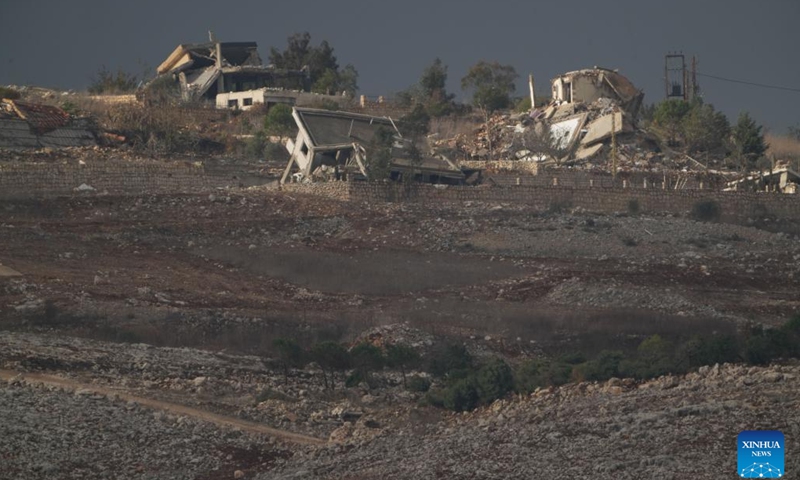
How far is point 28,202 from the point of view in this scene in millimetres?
36219

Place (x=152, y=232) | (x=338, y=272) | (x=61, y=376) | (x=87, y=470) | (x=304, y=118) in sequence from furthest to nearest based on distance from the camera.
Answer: (x=304, y=118) → (x=152, y=232) → (x=338, y=272) → (x=61, y=376) → (x=87, y=470)

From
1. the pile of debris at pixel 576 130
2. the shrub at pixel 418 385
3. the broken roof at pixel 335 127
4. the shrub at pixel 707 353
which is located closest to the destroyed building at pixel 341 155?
the broken roof at pixel 335 127

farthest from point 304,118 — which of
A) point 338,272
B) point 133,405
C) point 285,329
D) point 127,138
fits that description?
point 133,405

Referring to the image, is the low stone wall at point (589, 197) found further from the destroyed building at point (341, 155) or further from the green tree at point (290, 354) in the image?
the green tree at point (290, 354)

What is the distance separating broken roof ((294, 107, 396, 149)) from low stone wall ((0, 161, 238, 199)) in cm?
361

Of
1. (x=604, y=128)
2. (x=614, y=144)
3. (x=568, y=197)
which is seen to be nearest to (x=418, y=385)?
(x=568, y=197)

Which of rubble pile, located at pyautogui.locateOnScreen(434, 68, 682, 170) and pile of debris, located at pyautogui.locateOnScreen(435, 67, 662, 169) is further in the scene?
pile of debris, located at pyautogui.locateOnScreen(435, 67, 662, 169)

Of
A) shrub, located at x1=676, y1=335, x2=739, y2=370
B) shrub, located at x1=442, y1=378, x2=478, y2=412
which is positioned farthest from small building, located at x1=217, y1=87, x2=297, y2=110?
shrub, located at x1=442, y1=378, x2=478, y2=412

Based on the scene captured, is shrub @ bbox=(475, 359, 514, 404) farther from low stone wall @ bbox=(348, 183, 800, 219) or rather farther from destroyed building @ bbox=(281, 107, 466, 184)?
destroyed building @ bbox=(281, 107, 466, 184)

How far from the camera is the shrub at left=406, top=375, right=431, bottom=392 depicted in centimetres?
2208

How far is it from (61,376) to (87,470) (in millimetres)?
4533

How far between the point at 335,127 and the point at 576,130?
1084 cm

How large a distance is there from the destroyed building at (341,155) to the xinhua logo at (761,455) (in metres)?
27.6

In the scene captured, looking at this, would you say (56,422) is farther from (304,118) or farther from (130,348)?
(304,118)
